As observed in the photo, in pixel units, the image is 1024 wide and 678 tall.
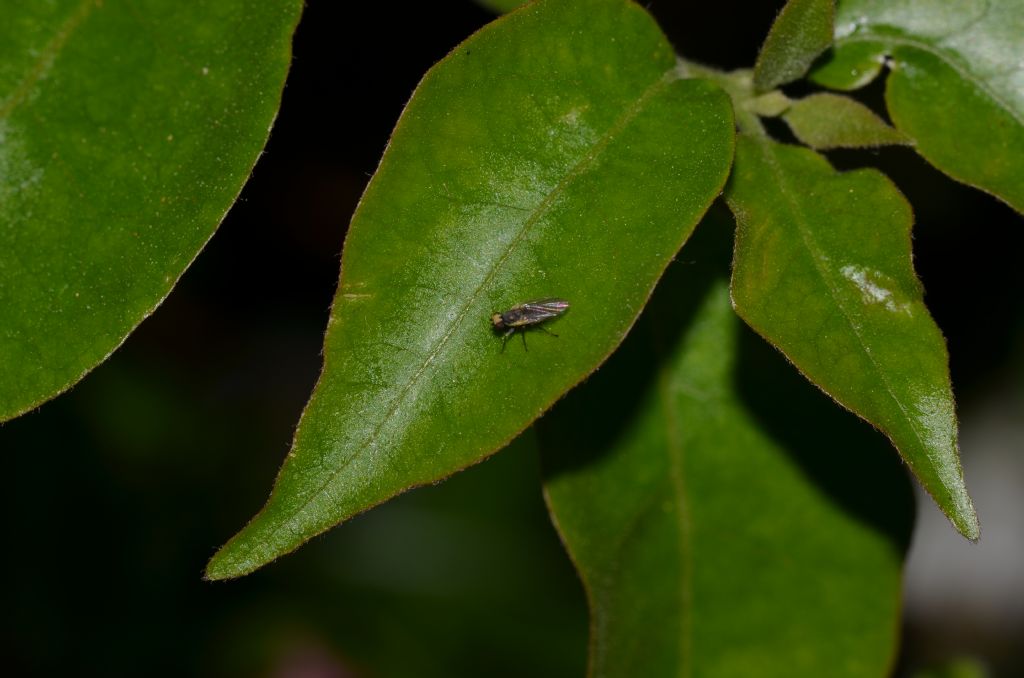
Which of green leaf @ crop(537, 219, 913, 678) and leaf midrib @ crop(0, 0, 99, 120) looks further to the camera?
green leaf @ crop(537, 219, 913, 678)

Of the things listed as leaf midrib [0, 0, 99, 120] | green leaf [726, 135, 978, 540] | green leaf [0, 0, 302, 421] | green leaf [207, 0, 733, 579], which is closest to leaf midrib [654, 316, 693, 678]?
green leaf [726, 135, 978, 540]

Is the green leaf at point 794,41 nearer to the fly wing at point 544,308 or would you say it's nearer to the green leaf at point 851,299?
the green leaf at point 851,299

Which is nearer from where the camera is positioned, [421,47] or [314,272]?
[421,47]

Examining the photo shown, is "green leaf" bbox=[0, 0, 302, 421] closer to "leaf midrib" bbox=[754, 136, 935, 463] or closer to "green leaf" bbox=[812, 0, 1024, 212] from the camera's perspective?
"leaf midrib" bbox=[754, 136, 935, 463]

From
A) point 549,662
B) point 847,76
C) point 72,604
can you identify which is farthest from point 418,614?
point 847,76

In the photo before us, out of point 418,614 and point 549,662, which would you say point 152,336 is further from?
point 549,662

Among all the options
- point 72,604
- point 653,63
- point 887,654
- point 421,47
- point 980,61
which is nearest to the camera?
point 653,63

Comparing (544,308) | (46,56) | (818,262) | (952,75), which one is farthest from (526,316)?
(952,75)
